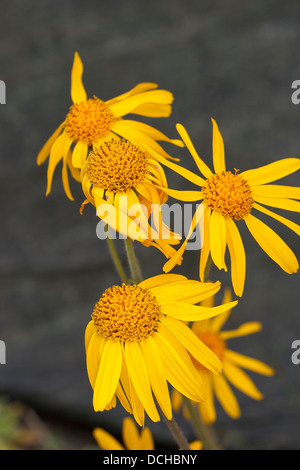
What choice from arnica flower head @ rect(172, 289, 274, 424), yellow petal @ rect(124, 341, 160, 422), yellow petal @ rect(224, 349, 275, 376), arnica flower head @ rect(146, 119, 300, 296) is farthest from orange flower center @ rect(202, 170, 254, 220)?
yellow petal @ rect(224, 349, 275, 376)

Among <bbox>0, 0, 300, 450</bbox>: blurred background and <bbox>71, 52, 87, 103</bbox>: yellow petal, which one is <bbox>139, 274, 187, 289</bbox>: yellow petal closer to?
<bbox>71, 52, 87, 103</bbox>: yellow petal

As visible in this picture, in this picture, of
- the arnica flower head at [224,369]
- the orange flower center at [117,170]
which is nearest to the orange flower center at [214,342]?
the arnica flower head at [224,369]

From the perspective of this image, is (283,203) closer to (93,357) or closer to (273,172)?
→ (273,172)

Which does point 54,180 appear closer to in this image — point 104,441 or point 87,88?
point 87,88

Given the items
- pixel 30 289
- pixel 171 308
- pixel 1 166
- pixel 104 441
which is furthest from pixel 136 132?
pixel 30 289

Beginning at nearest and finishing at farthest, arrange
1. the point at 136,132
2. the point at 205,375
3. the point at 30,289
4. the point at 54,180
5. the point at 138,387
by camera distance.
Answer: the point at 138,387
the point at 136,132
the point at 205,375
the point at 54,180
the point at 30,289

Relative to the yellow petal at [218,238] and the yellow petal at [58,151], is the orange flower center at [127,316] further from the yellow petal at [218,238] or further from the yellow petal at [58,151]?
the yellow petal at [58,151]
